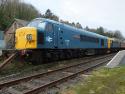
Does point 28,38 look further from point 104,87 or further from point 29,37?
point 104,87

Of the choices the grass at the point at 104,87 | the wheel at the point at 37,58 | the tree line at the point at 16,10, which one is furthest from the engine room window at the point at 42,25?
the tree line at the point at 16,10

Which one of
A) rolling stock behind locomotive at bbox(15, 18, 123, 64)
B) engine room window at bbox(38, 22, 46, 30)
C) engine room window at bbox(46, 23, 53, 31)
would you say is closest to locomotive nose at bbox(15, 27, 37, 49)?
rolling stock behind locomotive at bbox(15, 18, 123, 64)

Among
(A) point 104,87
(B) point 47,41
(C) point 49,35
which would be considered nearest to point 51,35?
(C) point 49,35

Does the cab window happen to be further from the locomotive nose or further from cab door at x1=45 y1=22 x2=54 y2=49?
the locomotive nose

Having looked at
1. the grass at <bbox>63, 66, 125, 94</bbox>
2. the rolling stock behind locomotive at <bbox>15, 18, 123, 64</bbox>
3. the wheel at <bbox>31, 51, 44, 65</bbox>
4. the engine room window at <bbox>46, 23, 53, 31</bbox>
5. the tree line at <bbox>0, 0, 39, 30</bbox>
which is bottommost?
the grass at <bbox>63, 66, 125, 94</bbox>

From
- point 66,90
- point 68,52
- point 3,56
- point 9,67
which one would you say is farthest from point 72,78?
point 68,52

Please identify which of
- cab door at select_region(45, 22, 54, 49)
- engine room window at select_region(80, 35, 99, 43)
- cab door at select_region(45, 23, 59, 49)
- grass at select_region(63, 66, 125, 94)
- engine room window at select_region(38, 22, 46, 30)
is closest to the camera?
grass at select_region(63, 66, 125, 94)

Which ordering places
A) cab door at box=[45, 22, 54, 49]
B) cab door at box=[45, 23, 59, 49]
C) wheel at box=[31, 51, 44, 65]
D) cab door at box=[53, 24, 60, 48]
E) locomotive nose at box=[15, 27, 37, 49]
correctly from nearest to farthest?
locomotive nose at box=[15, 27, 37, 49] < wheel at box=[31, 51, 44, 65] < cab door at box=[45, 22, 54, 49] < cab door at box=[45, 23, 59, 49] < cab door at box=[53, 24, 60, 48]

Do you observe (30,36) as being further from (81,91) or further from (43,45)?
(81,91)

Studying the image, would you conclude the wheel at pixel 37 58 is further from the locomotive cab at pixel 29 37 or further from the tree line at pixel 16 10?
the tree line at pixel 16 10

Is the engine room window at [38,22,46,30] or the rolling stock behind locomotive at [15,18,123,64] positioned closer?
the rolling stock behind locomotive at [15,18,123,64]

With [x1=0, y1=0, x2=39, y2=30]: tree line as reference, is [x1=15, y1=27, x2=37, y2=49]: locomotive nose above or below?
below

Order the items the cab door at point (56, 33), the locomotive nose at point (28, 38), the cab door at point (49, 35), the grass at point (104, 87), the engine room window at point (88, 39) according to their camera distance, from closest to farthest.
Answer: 1. the grass at point (104, 87)
2. the locomotive nose at point (28, 38)
3. the cab door at point (49, 35)
4. the cab door at point (56, 33)
5. the engine room window at point (88, 39)

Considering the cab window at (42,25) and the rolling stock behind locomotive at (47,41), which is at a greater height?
the cab window at (42,25)
